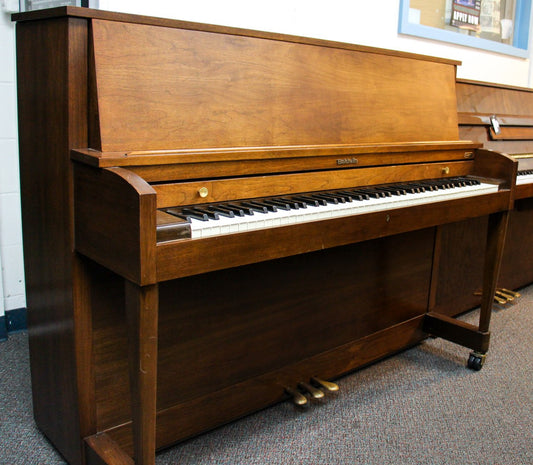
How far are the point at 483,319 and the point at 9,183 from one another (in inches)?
82.4

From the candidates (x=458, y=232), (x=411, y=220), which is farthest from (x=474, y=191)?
(x=458, y=232)

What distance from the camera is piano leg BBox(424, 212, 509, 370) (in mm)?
2197

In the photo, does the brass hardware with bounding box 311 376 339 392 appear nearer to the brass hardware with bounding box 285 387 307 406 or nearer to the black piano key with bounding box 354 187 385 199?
the brass hardware with bounding box 285 387 307 406

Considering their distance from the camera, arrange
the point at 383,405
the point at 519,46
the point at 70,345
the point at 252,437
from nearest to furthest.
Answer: the point at 70,345 < the point at 252,437 < the point at 383,405 < the point at 519,46

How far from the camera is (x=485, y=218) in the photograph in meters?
2.80

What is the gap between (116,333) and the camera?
4.90 ft

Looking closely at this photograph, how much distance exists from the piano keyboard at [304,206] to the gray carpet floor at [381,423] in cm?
75

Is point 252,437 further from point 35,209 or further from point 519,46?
point 519,46

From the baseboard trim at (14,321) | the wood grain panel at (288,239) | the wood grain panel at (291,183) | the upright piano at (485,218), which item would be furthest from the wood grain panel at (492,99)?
the baseboard trim at (14,321)

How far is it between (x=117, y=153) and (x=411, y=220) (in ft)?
3.08

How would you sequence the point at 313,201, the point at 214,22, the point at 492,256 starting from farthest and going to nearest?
the point at 214,22 → the point at 492,256 → the point at 313,201

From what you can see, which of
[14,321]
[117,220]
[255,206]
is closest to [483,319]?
[255,206]

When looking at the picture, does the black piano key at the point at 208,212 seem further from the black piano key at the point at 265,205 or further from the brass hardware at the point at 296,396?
the brass hardware at the point at 296,396

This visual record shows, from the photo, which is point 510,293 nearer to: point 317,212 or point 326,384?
point 326,384
